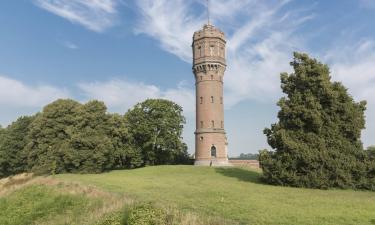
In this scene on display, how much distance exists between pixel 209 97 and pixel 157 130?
10.1m

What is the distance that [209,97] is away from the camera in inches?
2032

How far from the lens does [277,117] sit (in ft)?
97.5

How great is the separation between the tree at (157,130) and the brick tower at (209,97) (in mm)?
5519

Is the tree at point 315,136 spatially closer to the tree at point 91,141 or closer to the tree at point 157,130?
the tree at point 91,141

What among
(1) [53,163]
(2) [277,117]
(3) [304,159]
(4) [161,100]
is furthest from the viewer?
(4) [161,100]

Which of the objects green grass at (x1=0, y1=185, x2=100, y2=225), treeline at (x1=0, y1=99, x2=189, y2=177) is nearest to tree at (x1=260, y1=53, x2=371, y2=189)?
green grass at (x1=0, y1=185, x2=100, y2=225)

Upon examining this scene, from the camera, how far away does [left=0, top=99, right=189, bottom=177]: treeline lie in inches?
1854

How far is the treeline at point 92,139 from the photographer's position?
155ft

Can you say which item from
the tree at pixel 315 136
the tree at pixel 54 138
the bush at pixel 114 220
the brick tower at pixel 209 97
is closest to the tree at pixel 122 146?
the tree at pixel 54 138

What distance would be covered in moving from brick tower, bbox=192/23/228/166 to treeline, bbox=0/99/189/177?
20.9ft

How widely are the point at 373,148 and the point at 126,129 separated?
34.5 metres

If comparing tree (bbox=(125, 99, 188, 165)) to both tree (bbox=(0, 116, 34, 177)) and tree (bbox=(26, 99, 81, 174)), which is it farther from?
tree (bbox=(0, 116, 34, 177))

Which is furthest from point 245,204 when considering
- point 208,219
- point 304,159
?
point 304,159

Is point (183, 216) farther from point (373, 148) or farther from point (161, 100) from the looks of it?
point (161, 100)
